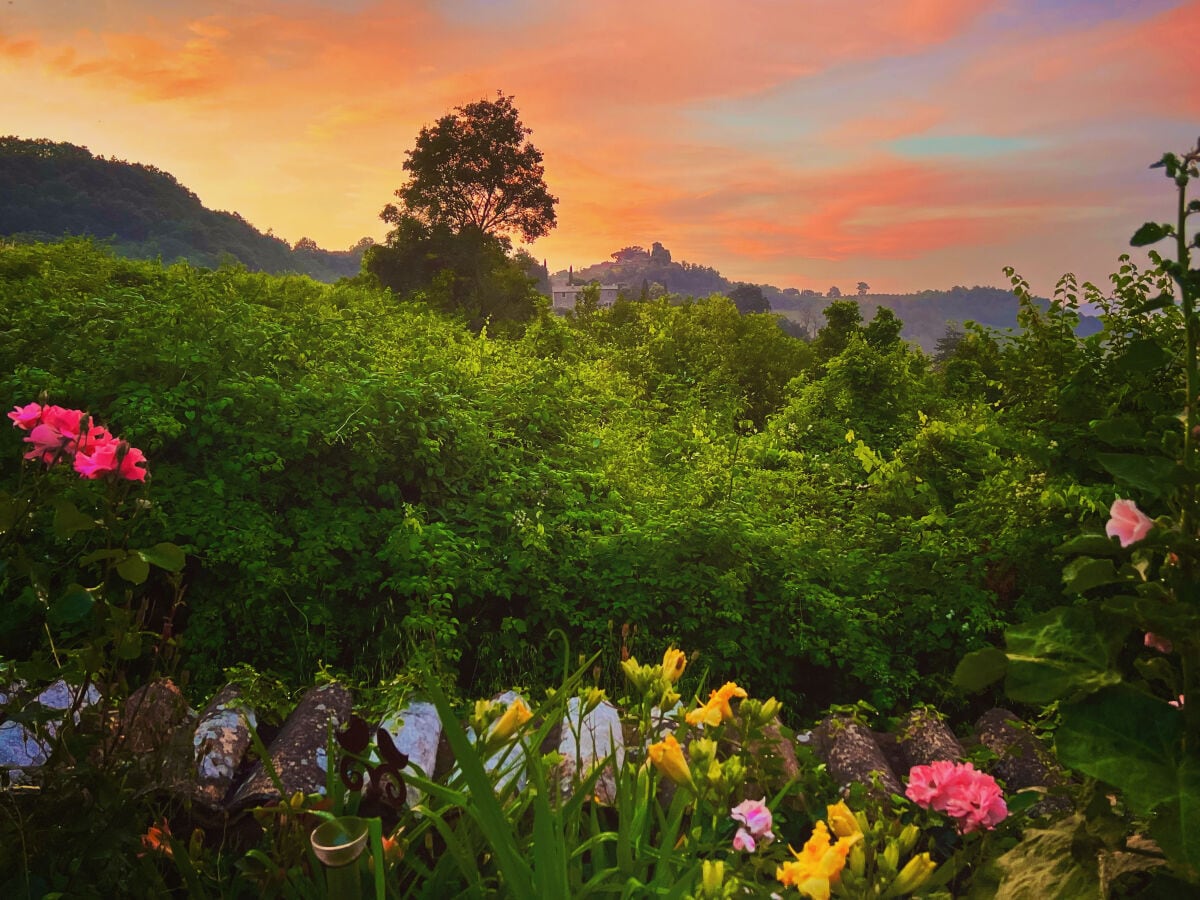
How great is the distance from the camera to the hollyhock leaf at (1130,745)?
912 millimetres

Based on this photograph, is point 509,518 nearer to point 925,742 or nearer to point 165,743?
point 925,742

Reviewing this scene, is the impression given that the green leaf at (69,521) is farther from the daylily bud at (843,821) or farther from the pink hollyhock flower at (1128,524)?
the pink hollyhock flower at (1128,524)

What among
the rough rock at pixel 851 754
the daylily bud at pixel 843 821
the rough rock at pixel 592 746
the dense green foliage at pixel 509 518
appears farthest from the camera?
the dense green foliage at pixel 509 518

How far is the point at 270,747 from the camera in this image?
222 centimetres

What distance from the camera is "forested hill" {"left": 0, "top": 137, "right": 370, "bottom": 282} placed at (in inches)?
1241

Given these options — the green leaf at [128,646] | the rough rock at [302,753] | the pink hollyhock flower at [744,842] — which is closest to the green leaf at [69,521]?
the green leaf at [128,646]

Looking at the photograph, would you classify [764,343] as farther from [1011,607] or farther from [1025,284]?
[1011,607]

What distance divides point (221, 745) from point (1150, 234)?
2.37 metres

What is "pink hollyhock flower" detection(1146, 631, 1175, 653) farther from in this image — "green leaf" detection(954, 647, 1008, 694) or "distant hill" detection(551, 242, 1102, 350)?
"distant hill" detection(551, 242, 1102, 350)

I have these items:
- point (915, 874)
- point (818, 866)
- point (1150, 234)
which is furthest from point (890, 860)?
point (1150, 234)

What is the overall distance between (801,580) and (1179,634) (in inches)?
131

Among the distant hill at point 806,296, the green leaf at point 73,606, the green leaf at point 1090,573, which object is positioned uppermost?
the distant hill at point 806,296

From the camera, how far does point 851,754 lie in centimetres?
251

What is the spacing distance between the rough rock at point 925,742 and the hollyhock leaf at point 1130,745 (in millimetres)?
1764
